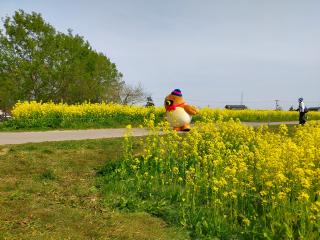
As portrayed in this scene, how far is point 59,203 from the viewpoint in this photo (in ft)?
20.3

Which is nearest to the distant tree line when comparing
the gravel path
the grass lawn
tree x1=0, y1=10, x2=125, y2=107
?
tree x1=0, y1=10, x2=125, y2=107

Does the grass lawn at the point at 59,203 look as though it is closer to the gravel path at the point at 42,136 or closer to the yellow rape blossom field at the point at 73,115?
the gravel path at the point at 42,136

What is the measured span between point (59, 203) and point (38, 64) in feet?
85.1

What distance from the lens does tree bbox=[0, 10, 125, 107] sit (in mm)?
30359

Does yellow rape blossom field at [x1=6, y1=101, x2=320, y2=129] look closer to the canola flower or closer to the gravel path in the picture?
the gravel path

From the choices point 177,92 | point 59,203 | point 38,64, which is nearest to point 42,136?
point 177,92

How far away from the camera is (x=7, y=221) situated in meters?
5.23

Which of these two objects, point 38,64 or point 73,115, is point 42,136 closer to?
point 73,115

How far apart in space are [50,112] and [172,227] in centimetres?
1349

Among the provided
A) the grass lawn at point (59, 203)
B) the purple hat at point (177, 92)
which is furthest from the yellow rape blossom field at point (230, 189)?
the purple hat at point (177, 92)

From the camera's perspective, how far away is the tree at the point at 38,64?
30.4m

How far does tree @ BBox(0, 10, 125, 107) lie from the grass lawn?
2237 cm

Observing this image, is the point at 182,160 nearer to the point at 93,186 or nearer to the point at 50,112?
the point at 93,186

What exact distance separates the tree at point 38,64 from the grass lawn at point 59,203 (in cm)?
2237
